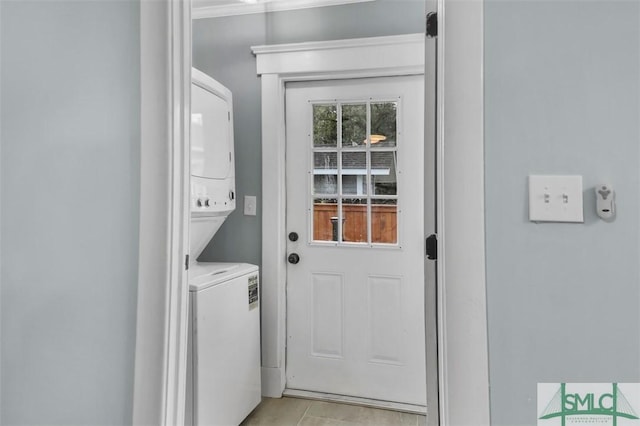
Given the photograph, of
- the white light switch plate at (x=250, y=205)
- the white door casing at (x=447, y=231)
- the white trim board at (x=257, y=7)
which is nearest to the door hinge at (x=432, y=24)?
the white door casing at (x=447, y=231)

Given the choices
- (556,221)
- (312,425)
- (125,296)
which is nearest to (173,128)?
(125,296)

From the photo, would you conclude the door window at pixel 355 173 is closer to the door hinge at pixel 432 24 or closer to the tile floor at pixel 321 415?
the tile floor at pixel 321 415

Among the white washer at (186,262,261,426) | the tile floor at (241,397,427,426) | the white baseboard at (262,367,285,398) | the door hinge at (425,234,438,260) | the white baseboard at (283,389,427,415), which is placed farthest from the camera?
the white baseboard at (262,367,285,398)

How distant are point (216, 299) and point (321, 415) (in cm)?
92

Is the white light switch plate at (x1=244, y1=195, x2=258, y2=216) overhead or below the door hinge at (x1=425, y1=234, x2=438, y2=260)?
overhead

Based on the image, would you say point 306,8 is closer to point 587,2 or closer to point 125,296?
point 587,2

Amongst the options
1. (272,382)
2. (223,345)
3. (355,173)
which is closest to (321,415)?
(272,382)

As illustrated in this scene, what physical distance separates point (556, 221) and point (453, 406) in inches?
20.8

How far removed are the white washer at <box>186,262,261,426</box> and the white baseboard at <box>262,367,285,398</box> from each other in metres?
0.19

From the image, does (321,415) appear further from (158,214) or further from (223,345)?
(158,214)

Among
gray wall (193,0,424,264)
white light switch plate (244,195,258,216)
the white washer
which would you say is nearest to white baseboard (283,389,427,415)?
the white washer

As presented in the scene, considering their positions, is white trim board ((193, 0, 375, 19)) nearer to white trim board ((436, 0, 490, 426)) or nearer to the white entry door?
the white entry door

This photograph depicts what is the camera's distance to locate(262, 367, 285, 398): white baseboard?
2.31 meters

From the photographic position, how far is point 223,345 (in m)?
1.80
